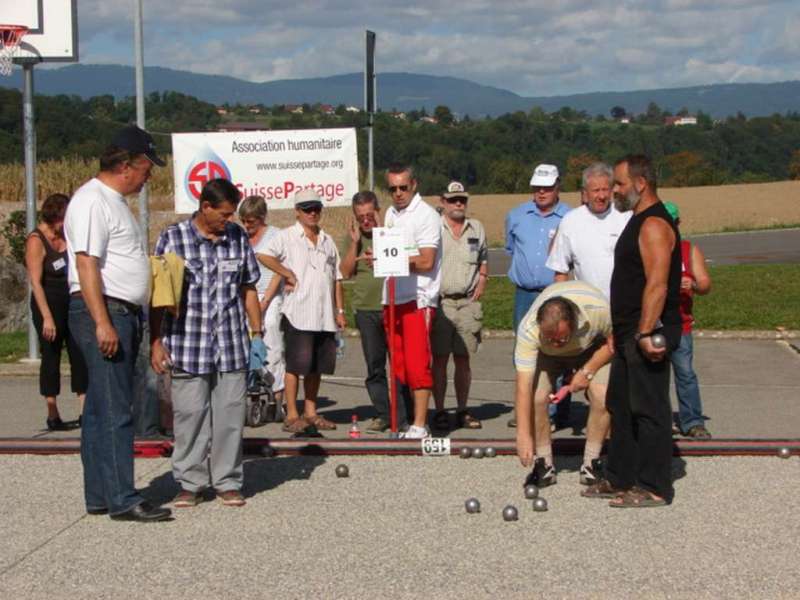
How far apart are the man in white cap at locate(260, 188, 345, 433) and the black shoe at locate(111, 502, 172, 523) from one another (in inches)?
113

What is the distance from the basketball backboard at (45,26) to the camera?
14.2 meters

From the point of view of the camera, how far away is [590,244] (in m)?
9.38

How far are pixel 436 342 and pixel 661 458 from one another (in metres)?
3.07

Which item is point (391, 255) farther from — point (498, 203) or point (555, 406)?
point (498, 203)

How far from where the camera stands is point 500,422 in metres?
10.9

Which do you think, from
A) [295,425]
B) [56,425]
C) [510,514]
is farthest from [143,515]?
[56,425]

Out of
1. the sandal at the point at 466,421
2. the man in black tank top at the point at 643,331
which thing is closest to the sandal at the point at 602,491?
the man in black tank top at the point at 643,331

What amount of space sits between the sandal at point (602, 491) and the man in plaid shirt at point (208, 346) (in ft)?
6.63

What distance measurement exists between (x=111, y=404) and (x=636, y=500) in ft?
9.73

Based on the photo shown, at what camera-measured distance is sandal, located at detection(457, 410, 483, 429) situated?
34.8ft

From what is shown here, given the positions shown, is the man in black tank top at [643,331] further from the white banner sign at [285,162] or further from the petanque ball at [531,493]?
the white banner sign at [285,162]

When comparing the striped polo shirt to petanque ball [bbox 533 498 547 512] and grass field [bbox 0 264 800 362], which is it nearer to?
petanque ball [bbox 533 498 547 512]

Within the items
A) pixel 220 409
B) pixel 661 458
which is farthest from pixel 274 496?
pixel 661 458

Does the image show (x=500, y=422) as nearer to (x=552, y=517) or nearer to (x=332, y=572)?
(x=552, y=517)
